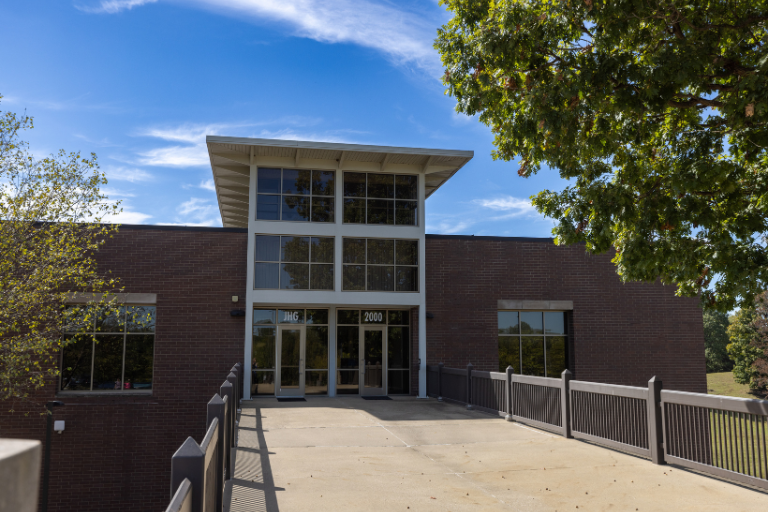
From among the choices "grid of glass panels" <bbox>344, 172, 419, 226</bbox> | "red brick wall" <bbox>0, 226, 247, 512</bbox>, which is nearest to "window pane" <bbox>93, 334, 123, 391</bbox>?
"red brick wall" <bbox>0, 226, 247, 512</bbox>

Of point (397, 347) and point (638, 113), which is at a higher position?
point (638, 113)

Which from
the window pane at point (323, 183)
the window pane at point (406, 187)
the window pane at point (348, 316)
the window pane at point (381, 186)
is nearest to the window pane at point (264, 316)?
the window pane at point (348, 316)

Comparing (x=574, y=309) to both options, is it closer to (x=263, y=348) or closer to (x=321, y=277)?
(x=321, y=277)

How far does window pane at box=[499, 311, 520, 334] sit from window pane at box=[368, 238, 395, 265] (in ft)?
16.7

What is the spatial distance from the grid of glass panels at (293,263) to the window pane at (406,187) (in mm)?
3396

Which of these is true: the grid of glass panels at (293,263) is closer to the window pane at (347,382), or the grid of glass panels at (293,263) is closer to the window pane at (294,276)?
the window pane at (294,276)

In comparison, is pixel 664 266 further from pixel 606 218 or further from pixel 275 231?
pixel 275 231

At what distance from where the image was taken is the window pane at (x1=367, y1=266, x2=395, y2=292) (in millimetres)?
22156

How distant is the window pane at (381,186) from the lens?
894 inches

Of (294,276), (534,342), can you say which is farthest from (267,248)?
(534,342)

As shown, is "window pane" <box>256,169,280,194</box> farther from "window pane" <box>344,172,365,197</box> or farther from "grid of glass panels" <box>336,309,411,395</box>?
"grid of glass panels" <box>336,309,411,395</box>

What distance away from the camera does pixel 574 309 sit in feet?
78.6

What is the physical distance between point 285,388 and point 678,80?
16.9 m

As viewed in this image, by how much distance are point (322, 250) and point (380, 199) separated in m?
3.00
